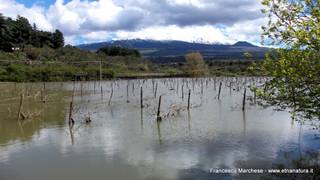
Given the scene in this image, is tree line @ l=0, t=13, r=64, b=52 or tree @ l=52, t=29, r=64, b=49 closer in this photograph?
tree line @ l=0, t=13, r=64, b=52

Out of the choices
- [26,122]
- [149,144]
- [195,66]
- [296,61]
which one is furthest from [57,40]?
[296,61]

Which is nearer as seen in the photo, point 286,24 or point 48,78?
point 286,24

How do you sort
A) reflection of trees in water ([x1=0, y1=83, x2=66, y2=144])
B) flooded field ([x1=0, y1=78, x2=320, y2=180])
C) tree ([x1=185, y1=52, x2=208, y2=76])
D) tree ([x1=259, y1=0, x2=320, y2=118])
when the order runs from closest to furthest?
tree ([x1=259, y1=0, x2=320, y2=118])
flooded field ([x1=0, y1=78, x2=320, y2=180])
reflection of trees in water ([x1=0, y1=83, x2=66, y2=144])
tree ([x1=185, y1=52, x2=208, y2=76])

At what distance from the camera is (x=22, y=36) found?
122 metres

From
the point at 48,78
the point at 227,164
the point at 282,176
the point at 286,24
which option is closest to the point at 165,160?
the point at 227,164

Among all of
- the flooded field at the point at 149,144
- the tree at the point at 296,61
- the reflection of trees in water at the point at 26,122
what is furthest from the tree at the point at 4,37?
the tree at the point at 296,61

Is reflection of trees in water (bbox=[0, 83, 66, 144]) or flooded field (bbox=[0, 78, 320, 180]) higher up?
flooded field (bbox=[0, 78, 320, 180])

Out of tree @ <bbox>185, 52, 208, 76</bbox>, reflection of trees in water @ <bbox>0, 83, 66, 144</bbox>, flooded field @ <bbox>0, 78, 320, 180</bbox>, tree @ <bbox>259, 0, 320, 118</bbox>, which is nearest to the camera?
tree @ <bbox>259, 0, 320, 118</bbox>

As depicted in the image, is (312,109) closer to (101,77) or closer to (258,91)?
(258,91)

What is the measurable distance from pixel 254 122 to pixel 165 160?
10.8 metres

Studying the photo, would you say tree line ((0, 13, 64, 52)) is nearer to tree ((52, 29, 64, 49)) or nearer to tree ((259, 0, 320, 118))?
tree ((52, 29, 64, 49))

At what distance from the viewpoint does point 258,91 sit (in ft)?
40.0

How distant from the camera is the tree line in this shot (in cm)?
11273

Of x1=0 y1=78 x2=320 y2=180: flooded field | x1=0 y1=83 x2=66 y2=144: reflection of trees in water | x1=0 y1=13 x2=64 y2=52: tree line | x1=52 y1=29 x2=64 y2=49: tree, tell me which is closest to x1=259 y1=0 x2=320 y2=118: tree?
x1=0 y1=78 x2=320 y2=180: flooded field
